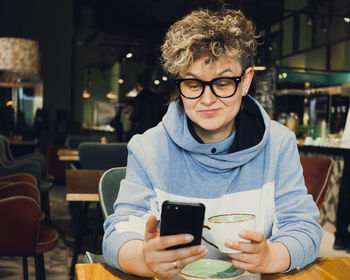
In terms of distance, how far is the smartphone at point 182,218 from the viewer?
0.80 meters

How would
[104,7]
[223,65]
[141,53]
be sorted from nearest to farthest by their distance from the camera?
[223,65] → [104,7] → [141,53]

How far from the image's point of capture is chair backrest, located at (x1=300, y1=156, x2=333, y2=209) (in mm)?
A: 2691

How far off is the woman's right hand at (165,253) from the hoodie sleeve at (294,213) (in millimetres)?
336

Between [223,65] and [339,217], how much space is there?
140 inches

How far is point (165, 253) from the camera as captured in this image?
33.1 inches

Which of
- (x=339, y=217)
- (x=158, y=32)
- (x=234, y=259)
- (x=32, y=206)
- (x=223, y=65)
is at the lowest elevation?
(x=339, y=217)

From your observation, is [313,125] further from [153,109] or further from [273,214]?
[273,214]

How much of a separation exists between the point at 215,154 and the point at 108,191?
0.55m

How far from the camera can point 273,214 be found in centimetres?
132

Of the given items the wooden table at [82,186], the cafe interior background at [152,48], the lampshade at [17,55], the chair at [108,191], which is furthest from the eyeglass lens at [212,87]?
the cafe interior background at [152,48]

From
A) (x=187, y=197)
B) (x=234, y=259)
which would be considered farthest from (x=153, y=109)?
(x=234, y=259)

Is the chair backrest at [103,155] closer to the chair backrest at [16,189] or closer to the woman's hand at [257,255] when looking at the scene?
the chair backrest at [16,189]

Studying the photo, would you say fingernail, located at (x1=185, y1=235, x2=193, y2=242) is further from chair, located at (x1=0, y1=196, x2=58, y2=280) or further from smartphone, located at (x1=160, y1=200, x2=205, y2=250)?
chair, located at (x1=0, y1=196, x2=58, y2=280)

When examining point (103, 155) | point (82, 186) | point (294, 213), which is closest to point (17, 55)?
point (103, 155)
